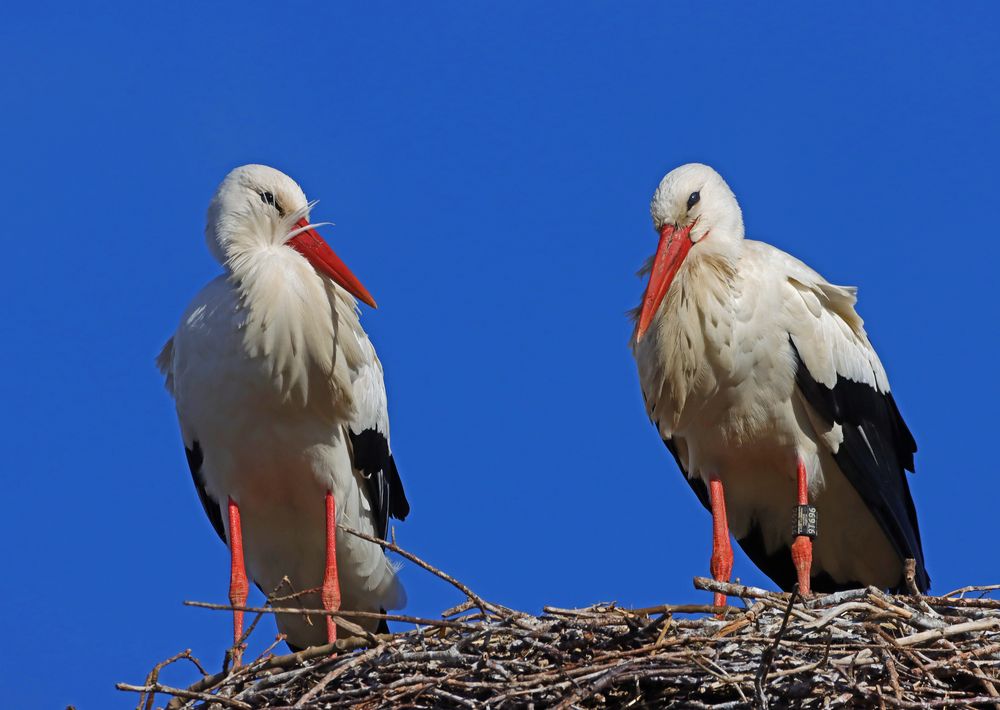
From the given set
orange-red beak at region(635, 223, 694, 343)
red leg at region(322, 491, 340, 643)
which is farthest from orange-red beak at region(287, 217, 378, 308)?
orange-red beak at region(635, 223, 694, 343)

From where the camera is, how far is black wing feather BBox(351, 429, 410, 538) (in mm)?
5887

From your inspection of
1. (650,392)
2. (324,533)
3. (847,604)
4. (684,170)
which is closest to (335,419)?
(324,533)

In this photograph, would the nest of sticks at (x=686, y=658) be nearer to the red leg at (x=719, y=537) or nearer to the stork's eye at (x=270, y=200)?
the red leg at (x=719, y=537)

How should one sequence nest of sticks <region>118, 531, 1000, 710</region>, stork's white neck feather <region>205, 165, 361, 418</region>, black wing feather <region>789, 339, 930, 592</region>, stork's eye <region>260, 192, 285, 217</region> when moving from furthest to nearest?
stork's eye <region>260, 192, 285, 217</region>
black wing feather <region>789, 339, 930, 592</region>
stork's white neck feather <region>205, 165, 361, 418</region>
nest of sticks <region>118, 531, 1000, 710</region>

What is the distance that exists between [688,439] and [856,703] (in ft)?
5.48

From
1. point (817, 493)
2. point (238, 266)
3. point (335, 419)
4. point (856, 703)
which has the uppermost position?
point (238, 266)

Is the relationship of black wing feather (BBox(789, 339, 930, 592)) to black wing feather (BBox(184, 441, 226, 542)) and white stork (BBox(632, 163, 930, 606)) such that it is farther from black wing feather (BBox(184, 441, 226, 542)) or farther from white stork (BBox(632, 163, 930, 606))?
black wing feather (BBox(184, 441, 226, 542))

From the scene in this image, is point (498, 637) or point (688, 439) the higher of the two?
point (688, 439)

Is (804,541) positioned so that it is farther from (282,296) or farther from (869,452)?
(282,296)

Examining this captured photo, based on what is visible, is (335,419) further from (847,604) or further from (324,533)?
(847,604)

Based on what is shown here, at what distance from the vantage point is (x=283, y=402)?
5.64m

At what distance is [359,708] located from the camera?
455 cm

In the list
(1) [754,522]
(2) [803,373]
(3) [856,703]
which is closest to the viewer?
(3) [856,703]

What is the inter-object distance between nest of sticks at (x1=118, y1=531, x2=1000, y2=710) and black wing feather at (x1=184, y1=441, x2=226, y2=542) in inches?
53.2
